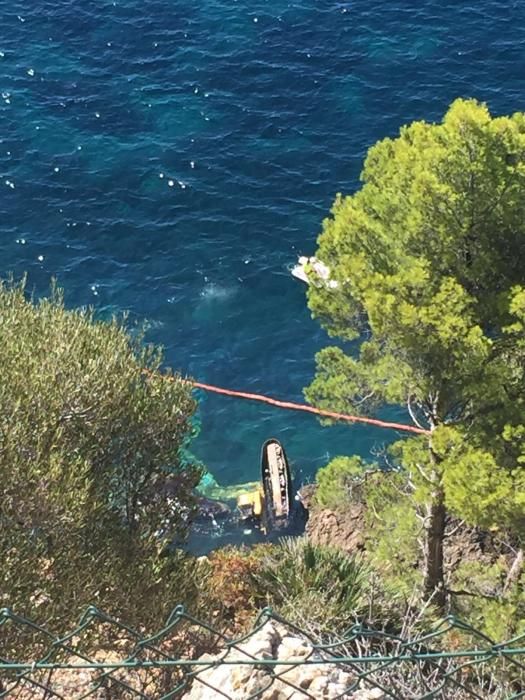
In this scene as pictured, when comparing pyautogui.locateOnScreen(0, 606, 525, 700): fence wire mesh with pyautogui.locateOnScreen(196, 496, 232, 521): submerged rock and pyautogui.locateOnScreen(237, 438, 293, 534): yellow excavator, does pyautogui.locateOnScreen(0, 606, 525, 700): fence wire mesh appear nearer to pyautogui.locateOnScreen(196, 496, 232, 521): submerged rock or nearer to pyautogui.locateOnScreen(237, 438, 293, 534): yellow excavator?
pyautogui.locateOnScreen(237, 438, 293, 534): yellow excavator

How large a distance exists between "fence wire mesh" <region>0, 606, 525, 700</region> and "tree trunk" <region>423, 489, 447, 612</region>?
2.91 ft

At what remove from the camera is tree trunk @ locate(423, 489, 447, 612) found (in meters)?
17.0

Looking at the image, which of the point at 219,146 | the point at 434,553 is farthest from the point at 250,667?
the point at 219,146

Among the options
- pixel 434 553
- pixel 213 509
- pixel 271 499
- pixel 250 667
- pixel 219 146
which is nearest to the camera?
pixel 250 667

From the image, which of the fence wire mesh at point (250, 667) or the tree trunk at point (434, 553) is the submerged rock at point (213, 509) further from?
the fence wire mesh at point (250, 667)

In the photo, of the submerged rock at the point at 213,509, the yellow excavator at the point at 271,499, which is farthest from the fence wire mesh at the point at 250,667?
the submerged rock at the point at 213,509

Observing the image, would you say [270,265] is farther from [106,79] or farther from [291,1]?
[291,1]

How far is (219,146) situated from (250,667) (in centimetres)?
3201

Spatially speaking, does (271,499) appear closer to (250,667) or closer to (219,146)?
(250,667)

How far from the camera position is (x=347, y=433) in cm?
2978

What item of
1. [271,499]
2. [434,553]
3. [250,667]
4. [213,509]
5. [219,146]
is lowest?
[250,667]

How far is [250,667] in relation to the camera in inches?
397

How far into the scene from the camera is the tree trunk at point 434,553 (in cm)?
1703

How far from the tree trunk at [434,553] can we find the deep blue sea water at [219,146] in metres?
10.9
